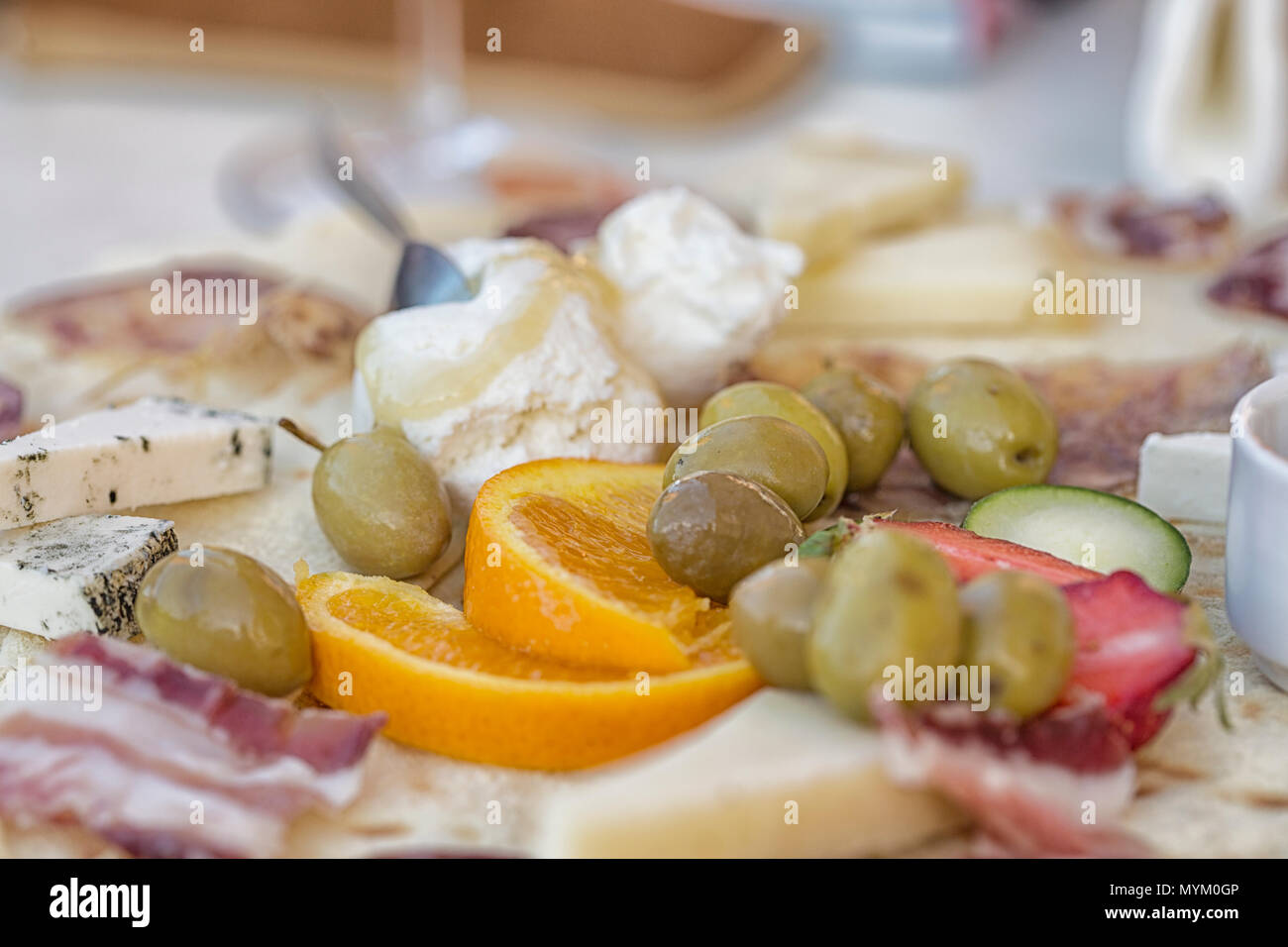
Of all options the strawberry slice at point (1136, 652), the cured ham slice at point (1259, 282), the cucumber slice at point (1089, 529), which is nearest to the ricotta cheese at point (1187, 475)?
the cucumber slice at point (1089, 529)

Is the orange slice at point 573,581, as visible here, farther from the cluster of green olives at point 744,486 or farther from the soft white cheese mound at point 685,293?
the soft white cheese mound at point 685,293

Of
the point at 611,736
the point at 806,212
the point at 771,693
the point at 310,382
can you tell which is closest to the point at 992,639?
the point at 771,693

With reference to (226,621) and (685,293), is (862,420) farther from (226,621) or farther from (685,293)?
(226,621)

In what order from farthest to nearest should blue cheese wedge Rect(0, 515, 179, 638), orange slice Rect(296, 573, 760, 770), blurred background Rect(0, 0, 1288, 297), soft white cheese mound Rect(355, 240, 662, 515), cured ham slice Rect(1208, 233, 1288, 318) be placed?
1. blurred background Rect(0, 0, 1288, 297)
2. cured ham slice Rect(1208, 233, 1288, 318)
3. soft white cheese mound Rect(355, 240, 662, 515)
4. blue cheese wedge Rect(0, 515, 179, 638)
5. orange slice Rect(296, 573, 760, 770)

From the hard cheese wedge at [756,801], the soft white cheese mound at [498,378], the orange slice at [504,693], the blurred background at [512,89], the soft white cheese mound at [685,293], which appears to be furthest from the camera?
the blurred background at [512,89]

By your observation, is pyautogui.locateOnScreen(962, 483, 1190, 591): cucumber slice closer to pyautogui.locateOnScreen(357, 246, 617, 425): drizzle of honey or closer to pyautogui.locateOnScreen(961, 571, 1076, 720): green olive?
pyautogui.locateOnScreen(961, 571, 1076, 720): green olive

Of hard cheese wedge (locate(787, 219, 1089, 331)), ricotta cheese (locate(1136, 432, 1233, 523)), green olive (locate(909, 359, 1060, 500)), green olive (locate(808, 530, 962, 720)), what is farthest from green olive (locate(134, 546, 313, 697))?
hard cheese wedge (locate(787, 219, 1089, 331))
